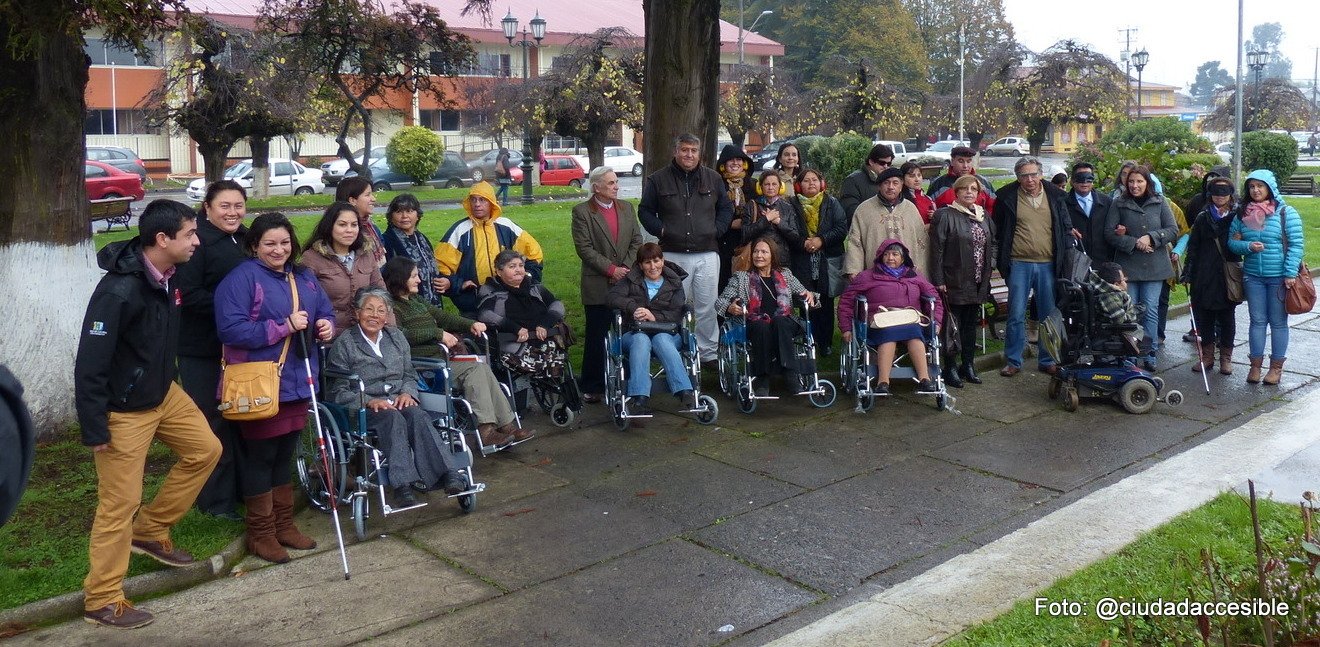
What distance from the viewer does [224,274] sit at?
20.6 feet

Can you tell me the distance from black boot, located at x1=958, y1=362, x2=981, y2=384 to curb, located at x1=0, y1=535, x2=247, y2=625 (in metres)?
6.26

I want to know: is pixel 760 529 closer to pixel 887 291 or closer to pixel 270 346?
pixel 270 346

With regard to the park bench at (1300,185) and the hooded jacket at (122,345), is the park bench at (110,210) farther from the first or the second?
the park bench at (1300,185)

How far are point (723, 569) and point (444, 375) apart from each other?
225 cm

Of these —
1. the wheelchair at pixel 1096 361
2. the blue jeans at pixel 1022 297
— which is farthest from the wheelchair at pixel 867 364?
the blue jeans at pixel 1022 297

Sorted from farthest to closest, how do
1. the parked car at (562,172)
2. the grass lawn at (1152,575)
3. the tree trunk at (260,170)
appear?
1. the parked car at (562,172)
2. the tree trunk at (260,170)
3. the grass lawn at (1152,575)

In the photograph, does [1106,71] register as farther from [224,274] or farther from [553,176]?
[224,274]

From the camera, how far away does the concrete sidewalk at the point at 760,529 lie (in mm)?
5254

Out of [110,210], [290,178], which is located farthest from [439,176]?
[110,210]

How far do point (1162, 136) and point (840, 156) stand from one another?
840 cm

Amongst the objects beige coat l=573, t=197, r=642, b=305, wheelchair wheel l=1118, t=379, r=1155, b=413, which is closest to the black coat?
wheelchair wheel l=1118, t=379, r=1155, b=413

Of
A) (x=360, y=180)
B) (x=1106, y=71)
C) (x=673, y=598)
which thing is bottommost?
(x=673, y=598)

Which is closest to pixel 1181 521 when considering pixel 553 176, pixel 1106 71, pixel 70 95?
pixel 70 95

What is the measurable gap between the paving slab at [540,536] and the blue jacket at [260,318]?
109cm
